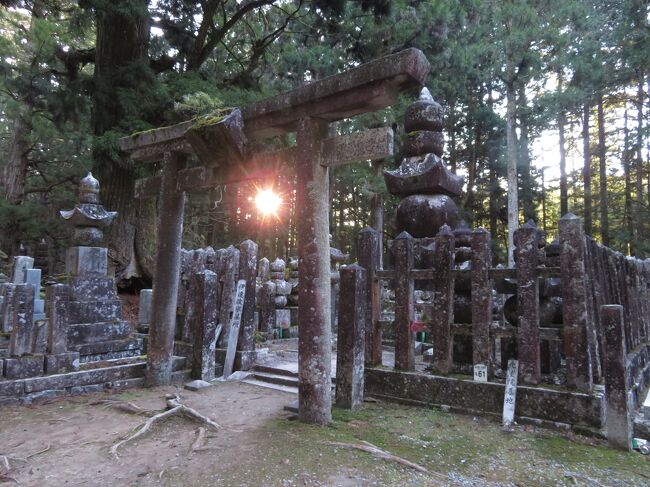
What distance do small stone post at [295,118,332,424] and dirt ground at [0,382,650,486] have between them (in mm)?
333

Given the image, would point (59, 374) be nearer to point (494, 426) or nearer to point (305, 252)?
point (305, 252)

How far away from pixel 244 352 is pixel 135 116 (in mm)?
7276

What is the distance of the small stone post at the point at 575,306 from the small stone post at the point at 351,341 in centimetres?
223

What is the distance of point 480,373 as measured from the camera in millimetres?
4789

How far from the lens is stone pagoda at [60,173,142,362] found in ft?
23.3

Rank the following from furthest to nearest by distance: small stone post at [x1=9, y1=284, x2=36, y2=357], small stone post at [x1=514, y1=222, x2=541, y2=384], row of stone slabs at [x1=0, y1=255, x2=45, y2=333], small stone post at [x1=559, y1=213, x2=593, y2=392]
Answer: row of stone slabs at [x1=0, y1=255, x2=45, y2=333] < small stone post at [x1=9, y1=284, x2=36, y2=357] < small stone post at [x1=514, y1=222, x2=541, y2=384] < small stone post at [x1=559, y1=213, x2=593, y2=392]

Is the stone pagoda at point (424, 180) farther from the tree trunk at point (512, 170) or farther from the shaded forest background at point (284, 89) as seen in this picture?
the tree trunk at point (512, 170)

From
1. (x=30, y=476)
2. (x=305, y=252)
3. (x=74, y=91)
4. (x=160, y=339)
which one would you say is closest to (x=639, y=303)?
(x=305, y=252)

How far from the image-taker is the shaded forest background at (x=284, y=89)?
11.3 metres

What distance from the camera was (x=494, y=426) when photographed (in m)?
4.42

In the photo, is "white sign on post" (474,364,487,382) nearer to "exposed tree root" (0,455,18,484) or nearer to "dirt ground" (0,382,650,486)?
"dirt ground" (0,382,650,486)

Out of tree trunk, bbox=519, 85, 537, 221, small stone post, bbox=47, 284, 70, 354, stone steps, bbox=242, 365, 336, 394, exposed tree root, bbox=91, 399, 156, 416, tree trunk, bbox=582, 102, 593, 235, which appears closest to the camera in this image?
exposed tree root, bbox=91, 399, 156, 416

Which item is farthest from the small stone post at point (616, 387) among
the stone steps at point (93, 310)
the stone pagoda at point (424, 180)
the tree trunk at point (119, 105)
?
the tree trunk at point (119, 105)

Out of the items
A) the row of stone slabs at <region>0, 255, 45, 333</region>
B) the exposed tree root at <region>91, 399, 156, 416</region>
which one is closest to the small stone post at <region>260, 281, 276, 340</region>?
the row of stone slabs at <region>0, 255, 45, 333</region>
